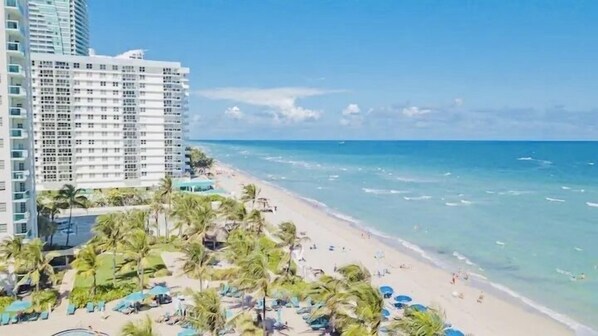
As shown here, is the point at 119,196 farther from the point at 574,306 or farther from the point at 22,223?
the point at 574,306

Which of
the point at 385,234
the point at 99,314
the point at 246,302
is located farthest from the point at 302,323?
the point at 385,234

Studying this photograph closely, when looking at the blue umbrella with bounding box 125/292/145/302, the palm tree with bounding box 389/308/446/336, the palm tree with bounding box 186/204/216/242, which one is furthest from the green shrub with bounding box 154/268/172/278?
the palm tree with bounding box 389/308/446/336

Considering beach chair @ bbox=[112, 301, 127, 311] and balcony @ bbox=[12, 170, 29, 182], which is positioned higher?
balcony @ bbox=[12, 170, 29, 182]

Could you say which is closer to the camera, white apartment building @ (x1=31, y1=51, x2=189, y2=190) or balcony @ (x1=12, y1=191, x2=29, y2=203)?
balcony @ (x1=12, y1=191, x2=29, y2=203)

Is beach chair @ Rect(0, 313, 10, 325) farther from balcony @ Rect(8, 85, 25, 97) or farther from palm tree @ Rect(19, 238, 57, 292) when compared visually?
balcony @ Rect(8, 85, 25, 97)

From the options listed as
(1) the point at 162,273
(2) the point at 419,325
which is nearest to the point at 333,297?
(2) the point at 419,325

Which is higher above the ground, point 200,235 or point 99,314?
point 200,235
